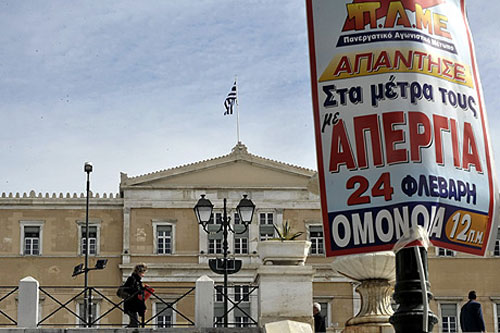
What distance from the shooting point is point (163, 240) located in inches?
2073

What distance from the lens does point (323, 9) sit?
11219 millimetres

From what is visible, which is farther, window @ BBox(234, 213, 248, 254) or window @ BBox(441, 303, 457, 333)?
window @ BBox(234, 213, 248, 254)

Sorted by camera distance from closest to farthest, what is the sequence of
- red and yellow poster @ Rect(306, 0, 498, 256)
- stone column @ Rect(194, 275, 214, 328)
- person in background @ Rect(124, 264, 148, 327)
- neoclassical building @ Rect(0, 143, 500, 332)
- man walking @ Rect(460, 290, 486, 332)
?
red and yellow poster @ Rect(306, 0, 498, 256)
man walking @ Rect(460, 290, 486, 332)
stone column @ Rect(194, 275, 214, 328)
person in background @ Rect(124, 264, 148, 327)
neoclassical building @ Rect(0, 143, 500, 332)

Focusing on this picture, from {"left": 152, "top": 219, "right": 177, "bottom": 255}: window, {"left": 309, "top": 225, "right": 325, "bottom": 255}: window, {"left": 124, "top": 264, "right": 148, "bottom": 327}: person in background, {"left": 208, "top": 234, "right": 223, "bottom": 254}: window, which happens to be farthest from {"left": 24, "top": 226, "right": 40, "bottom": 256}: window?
{"left": 124, "top": 264, "right": 148, "bottom": 327}: person in background

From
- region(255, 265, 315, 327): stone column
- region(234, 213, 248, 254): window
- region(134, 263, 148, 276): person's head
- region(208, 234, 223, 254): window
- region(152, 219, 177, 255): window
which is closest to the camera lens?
region(255, 265, 315, 327): stone column

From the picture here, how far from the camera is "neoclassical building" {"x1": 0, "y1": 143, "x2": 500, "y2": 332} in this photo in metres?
52.0

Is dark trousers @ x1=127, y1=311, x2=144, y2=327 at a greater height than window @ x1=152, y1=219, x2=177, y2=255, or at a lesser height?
lesser

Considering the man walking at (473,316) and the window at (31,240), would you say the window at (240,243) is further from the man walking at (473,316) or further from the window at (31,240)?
the man walking at (473,316)

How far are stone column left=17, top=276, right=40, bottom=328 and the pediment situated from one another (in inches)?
1423

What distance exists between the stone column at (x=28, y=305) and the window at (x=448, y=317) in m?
38.7

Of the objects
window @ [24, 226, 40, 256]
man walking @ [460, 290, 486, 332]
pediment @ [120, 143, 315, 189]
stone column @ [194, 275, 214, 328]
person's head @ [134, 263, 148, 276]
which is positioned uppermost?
pediment @ [120, 143, 315, 189]

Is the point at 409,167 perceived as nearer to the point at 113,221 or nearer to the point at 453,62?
the point at 453,62

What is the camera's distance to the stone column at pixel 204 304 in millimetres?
15914

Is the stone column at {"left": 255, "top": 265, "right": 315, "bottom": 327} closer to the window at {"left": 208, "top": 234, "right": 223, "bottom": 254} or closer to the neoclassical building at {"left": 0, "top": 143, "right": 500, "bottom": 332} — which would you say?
the neoclassical building at {"left": 0, "top": 143, "right": 500, "bottom": 332}
